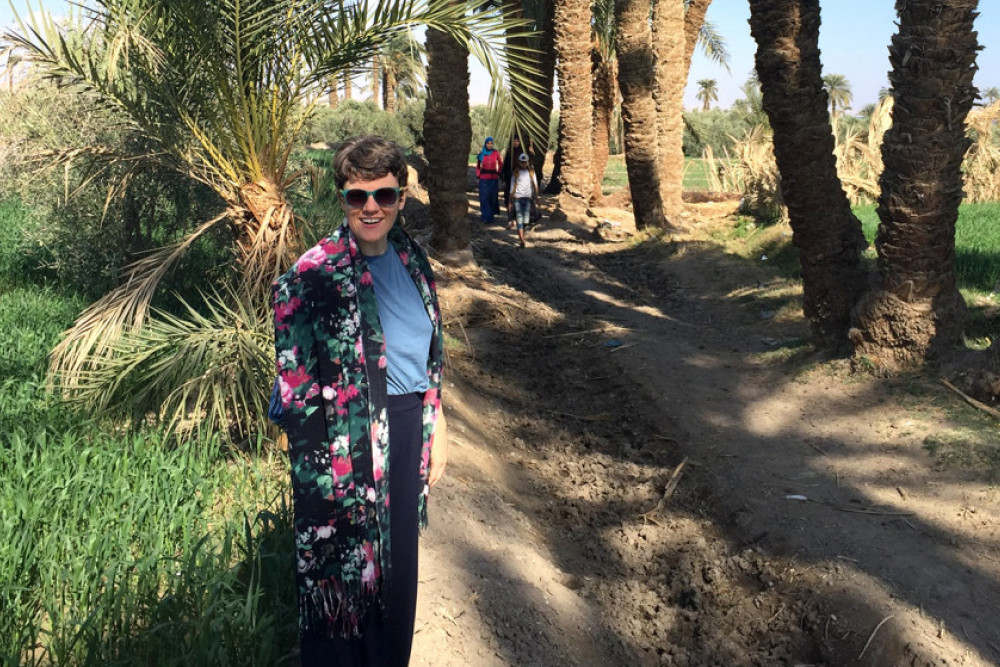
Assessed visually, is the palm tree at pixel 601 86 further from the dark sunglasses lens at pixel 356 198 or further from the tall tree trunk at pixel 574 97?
the dark sunglasses lens at pixel 356 198

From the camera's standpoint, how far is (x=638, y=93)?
15.5m

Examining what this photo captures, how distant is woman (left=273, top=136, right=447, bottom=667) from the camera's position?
2.71 m

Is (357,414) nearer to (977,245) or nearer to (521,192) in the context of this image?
(977,245)

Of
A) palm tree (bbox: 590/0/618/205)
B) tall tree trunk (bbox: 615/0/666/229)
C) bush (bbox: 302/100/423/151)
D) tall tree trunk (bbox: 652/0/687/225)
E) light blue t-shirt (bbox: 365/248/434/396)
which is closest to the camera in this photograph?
light blue t-shirt (bbox: 365/248/434/396)

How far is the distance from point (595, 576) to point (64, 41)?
489 centimetres

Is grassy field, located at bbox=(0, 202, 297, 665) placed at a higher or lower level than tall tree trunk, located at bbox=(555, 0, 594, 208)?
lower

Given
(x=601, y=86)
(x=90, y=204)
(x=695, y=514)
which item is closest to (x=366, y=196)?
(x=695, y=514)

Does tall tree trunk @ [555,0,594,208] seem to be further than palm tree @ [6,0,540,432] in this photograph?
Yes

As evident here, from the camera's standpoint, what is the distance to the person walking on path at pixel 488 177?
17031 mm

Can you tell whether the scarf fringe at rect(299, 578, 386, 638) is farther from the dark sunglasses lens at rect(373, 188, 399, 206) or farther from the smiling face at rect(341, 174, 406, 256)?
the dark sunglasses lens at rect(373, 188, 399, 206)

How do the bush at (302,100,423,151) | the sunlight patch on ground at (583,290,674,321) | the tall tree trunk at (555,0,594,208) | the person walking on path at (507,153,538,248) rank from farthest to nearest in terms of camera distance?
the bush at (302,100,423,151) → the tall tree trunk at (555,0,594,208) → the person walking on path at (507,153,538,248) → the sunlight patch on ground at (583,290,674,321)

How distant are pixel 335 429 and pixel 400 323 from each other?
1.42 feet

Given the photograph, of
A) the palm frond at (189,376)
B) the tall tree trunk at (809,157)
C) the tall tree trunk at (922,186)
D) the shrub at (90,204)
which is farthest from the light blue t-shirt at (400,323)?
the shrub at (90,204)

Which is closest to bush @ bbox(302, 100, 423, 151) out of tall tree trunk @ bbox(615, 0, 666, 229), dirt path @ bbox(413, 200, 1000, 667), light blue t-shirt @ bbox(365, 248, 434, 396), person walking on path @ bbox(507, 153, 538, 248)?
person walking on path @ bbox(507, 153, 538, 248)
